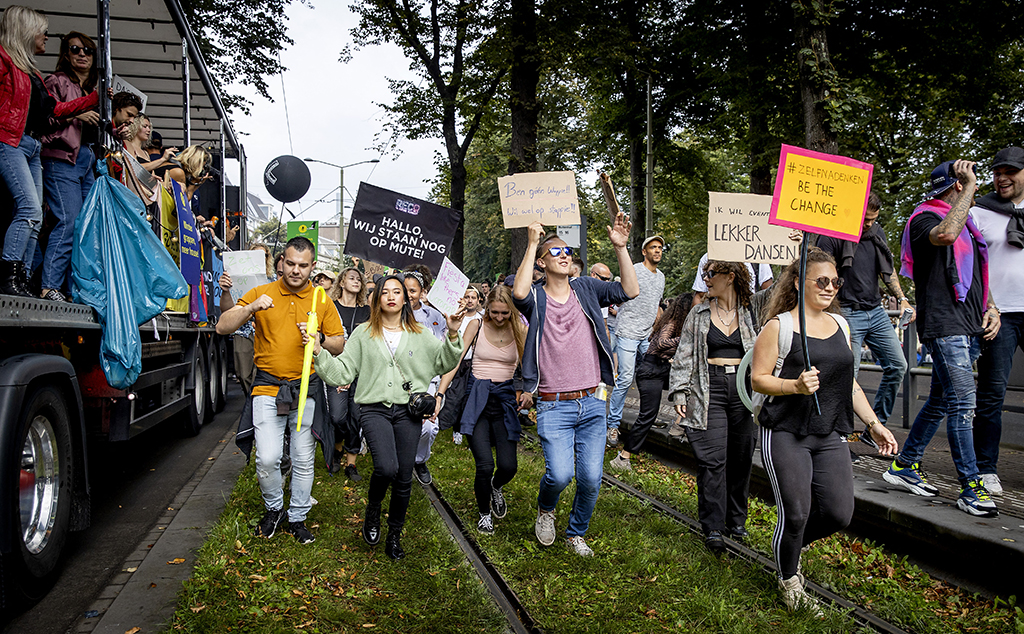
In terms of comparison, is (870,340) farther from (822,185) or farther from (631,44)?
(631,44)

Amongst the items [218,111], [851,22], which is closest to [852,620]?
[218,111]

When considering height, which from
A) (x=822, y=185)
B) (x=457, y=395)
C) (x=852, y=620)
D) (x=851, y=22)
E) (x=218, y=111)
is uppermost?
(x=851, y=22)

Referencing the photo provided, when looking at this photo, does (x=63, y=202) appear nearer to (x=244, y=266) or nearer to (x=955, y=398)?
(x=244, y=266)

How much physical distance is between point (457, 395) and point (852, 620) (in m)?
3.17

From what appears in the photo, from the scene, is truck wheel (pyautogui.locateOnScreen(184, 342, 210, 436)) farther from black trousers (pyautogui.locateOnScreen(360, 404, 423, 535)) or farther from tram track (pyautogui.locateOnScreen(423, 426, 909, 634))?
black trousers (pyautogui.locateOnScreen(360, 404, 423, 535))

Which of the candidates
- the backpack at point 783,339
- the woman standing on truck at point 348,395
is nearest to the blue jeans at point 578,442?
the backpack at point 783,339

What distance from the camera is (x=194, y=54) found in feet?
29.7

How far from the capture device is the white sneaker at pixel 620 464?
7.74m

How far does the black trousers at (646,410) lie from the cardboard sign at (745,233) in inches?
72.0

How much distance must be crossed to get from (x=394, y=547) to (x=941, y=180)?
465 centimetres

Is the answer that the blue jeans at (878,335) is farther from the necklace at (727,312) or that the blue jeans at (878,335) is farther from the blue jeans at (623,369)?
the blue jeans at (623,369)

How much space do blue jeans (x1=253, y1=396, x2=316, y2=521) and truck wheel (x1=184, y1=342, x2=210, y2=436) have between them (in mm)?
3901

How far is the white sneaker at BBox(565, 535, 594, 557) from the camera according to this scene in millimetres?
5152

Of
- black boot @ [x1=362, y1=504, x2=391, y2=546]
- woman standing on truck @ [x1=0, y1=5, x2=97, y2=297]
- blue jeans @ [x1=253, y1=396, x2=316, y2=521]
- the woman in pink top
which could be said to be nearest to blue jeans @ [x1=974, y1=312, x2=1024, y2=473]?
the woman in pink top
